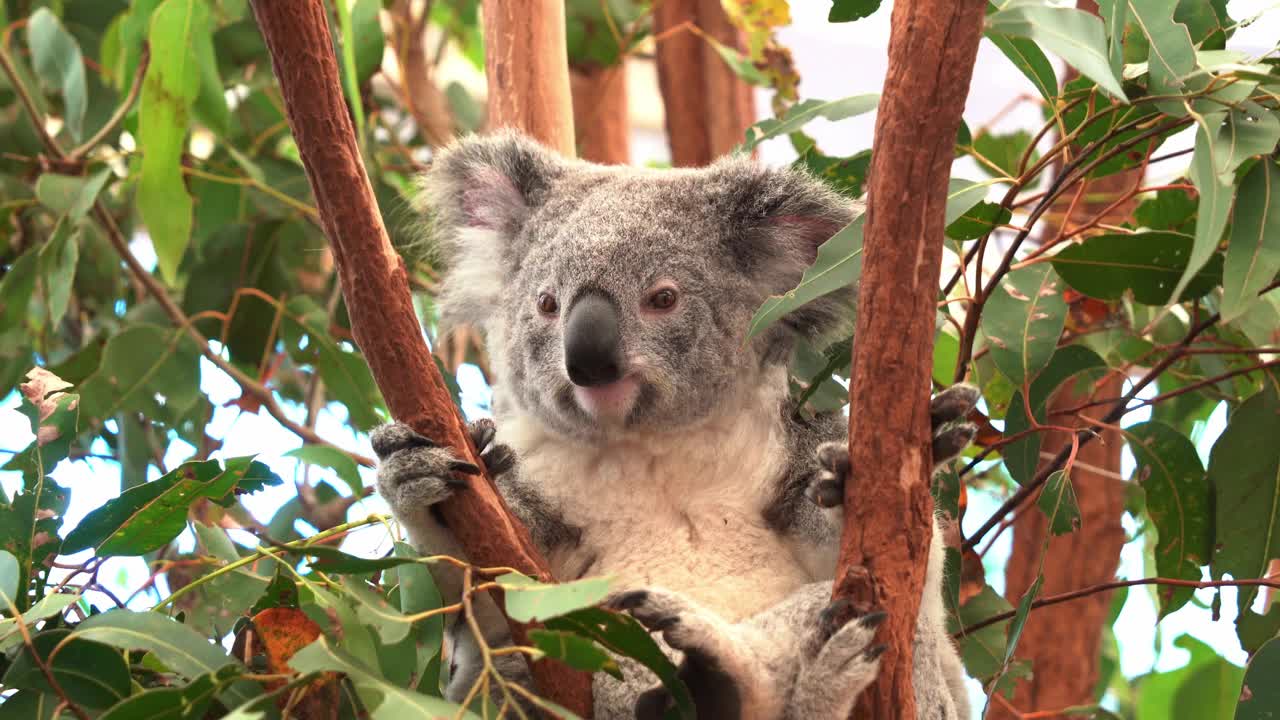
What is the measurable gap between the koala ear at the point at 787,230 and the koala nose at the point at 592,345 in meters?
0.35

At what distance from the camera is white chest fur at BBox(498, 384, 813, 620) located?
2.11m

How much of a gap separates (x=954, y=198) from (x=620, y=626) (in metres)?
0.79

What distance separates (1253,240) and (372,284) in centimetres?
121

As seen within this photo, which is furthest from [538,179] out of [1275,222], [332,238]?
[1275,222]

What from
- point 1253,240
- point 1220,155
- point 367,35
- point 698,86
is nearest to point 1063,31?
point 1220,155

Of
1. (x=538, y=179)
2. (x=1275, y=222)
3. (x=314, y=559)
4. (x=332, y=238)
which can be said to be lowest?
(x=314, y=559)

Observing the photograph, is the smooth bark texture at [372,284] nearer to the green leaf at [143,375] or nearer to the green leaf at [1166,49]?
the green leaf at [1166,49]

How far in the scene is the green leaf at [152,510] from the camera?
1.78 metres

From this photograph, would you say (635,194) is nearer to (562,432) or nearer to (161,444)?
(562,432)

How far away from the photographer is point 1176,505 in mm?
2279

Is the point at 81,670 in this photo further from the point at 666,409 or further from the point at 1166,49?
the point at 1166,49

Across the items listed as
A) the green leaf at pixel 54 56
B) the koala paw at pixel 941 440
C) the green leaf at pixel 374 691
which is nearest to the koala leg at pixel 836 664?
the koala paw at pixel 941 440

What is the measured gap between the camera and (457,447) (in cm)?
182

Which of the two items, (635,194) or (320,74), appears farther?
(635,194)
